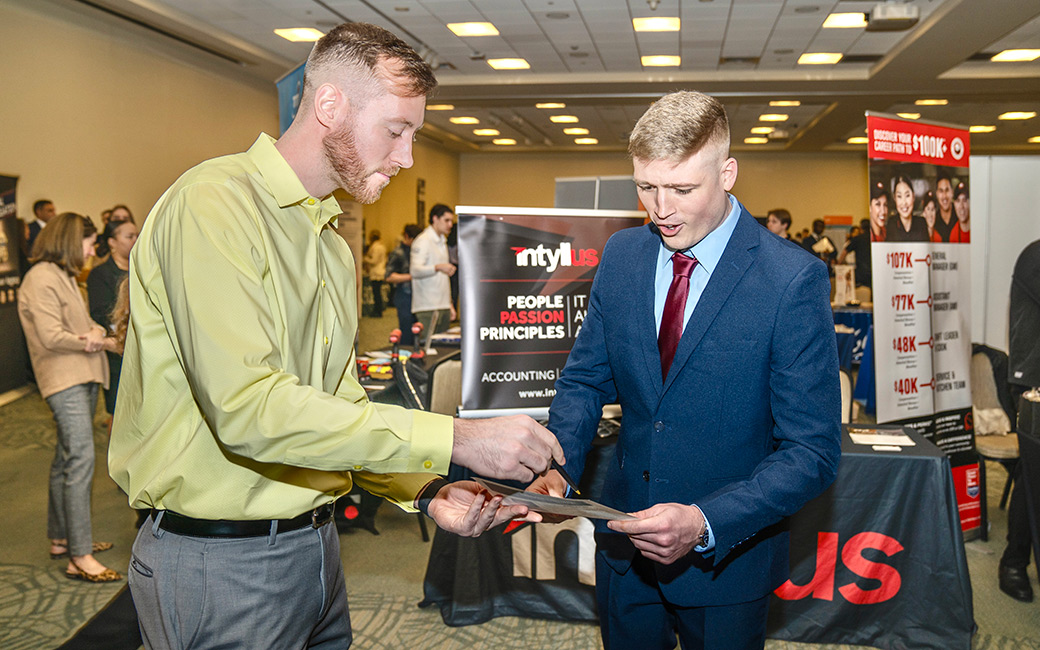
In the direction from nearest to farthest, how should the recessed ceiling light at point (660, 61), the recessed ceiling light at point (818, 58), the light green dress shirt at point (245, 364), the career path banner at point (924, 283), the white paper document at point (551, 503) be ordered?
1. the light green dress shirt at point (245, 364)
2. the white paper document at point (551, 503)
3. the career path banner at point (924, 283)
4. the recessed ceiling light at point (818, 58)
5. the recessed ceiling light at point (660, 61)

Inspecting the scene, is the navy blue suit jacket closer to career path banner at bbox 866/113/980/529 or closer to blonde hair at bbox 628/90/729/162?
blonde hair at bbox 628/90/729/162

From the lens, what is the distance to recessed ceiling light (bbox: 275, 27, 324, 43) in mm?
9867

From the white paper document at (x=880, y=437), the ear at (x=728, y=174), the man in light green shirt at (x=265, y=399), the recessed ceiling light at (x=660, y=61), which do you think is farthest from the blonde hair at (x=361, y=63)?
the recessed ceiling light at (x=660, y=61)

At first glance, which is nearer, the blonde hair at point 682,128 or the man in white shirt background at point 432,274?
the blonde hair at point 682,128

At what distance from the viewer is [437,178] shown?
69.3 feet

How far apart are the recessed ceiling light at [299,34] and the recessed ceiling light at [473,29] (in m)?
1.72

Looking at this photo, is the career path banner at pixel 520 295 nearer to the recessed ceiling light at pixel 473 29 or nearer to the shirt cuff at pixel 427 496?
the shirt cuff at pixel 427 496

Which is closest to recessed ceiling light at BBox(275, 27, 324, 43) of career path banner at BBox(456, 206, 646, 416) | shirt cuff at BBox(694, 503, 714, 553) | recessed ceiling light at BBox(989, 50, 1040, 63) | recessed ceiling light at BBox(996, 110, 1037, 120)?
career path banner at BBox(456, 206, 646, 416)

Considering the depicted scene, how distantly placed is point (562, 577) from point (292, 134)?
97.8 inches

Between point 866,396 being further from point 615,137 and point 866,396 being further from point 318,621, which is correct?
point 615,137

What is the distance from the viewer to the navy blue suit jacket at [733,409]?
5.22ft

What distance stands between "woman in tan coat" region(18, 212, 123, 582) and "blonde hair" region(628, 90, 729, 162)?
11.0ft

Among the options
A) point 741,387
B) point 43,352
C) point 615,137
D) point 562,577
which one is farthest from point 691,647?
point 615,137

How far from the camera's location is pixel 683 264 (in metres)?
1.78
